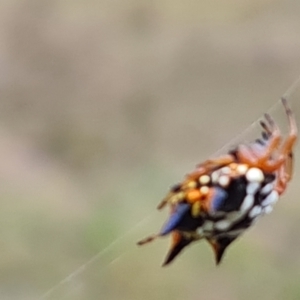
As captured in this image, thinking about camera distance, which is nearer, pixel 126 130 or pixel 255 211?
pixel 255 211

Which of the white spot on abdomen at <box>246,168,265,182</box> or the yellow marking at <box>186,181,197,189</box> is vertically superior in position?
the yellow marking at <box>186,181,197,189</box>

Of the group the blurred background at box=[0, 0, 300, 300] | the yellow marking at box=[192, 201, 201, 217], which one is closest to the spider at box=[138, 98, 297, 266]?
the yellow marking at box=[192, 201, 201, 217]

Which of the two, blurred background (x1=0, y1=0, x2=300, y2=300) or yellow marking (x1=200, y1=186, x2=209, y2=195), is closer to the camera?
yellow marking (x1=200, y1=186, x2=209, y2=195)

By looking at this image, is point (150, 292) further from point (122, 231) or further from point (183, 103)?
point (183, 103)

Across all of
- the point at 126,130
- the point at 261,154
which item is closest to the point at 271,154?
the point at 261,154

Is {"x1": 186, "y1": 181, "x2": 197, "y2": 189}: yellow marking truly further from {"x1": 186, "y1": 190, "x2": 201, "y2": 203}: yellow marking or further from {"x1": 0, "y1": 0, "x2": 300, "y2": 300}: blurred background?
{"x1": 0, "y1": 0, "x2": 300, "y2": 300}: blurred background

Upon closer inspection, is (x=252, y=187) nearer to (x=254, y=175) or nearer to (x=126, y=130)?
(x=254, y=175)

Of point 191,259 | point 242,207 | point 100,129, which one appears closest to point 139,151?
point 100,129
